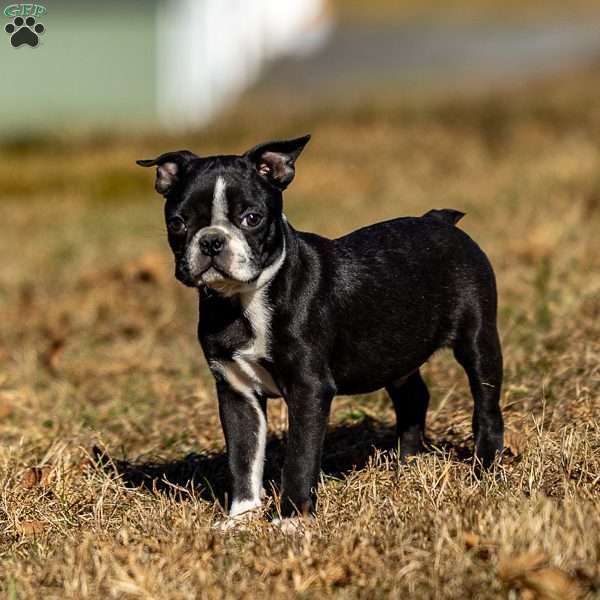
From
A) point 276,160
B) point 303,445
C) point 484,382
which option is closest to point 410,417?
point 484,382

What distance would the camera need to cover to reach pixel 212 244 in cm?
488

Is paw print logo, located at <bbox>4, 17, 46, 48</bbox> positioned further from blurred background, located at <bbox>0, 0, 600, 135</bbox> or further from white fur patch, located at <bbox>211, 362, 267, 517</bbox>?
blurred background, located at <bbox>0, 0, 600, 135</bbox>

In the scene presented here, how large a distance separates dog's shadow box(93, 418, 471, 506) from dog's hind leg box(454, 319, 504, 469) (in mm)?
207

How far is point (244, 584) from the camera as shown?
4.43 m

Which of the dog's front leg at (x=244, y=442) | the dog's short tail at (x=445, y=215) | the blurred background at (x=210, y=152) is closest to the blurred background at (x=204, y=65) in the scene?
the blurred background at (x=210, y=152)

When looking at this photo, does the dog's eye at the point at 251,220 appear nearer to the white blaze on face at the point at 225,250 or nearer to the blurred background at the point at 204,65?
the white blaze on face at the point at 225,250

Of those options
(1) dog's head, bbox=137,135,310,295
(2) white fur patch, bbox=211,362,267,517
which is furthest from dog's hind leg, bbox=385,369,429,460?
(1) dog's head, bbox=137,135,310,295

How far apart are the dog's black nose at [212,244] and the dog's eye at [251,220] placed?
151 millimetres

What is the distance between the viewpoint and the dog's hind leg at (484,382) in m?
5.83

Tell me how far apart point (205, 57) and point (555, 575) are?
29.1 m

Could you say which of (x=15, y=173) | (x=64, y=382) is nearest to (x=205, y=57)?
(x=15, y=173)

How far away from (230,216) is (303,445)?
0.96 m

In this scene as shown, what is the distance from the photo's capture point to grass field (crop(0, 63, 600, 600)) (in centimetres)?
446

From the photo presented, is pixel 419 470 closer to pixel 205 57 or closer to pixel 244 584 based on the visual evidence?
pixel 244 584
